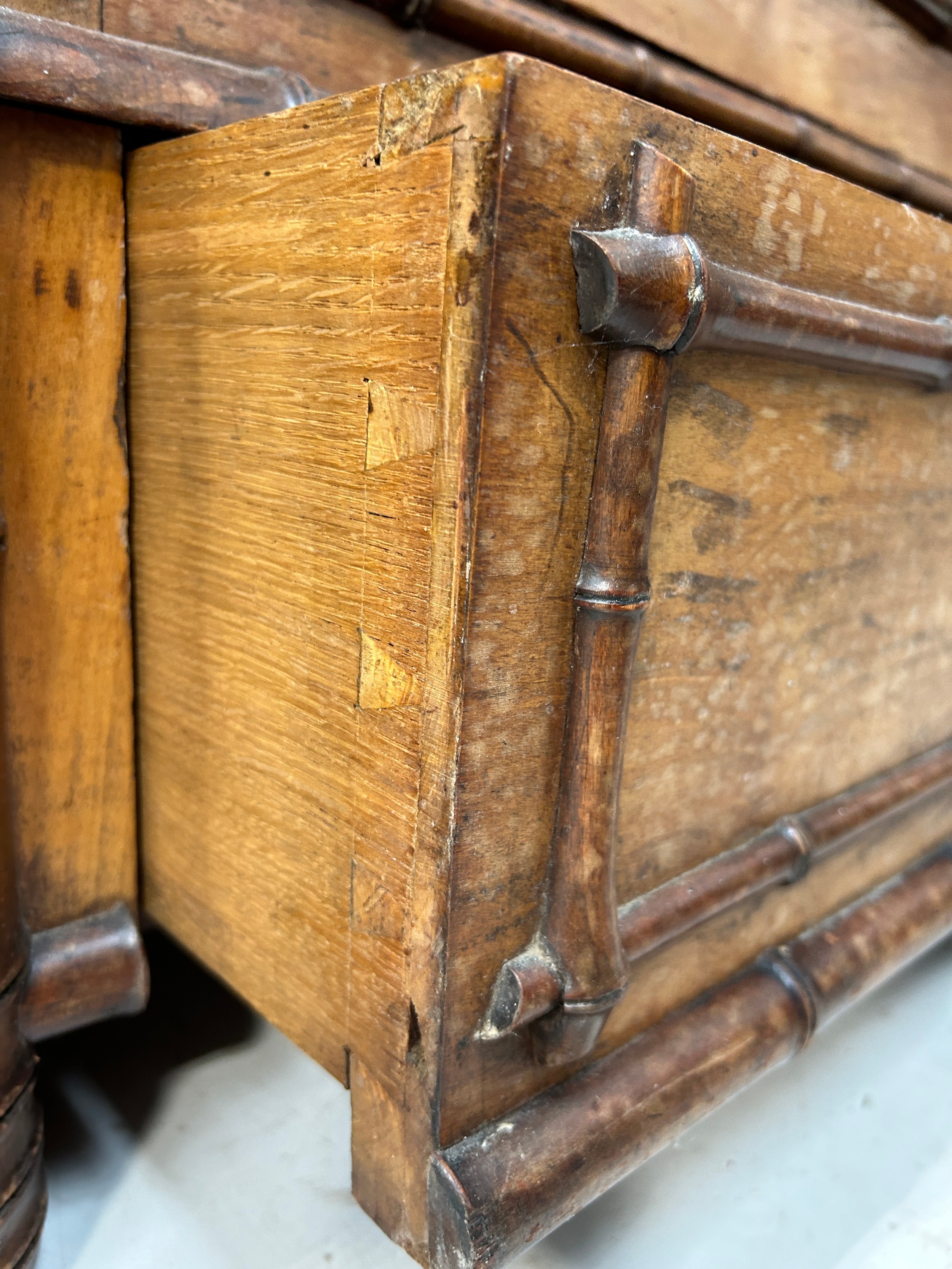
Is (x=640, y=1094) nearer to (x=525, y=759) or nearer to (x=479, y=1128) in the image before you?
(x=479, y=1128)

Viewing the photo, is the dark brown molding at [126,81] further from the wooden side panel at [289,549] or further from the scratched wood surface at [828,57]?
the scratched wood surface at [828,57]

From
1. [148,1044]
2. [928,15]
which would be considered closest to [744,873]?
[148,1044]

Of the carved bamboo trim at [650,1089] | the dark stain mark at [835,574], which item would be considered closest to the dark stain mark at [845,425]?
the dark stain mark at [835,574]

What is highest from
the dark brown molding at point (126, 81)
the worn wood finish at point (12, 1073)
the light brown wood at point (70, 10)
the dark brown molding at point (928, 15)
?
the dark brown molding at point (928, 15)

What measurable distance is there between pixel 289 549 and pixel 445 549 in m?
0.18

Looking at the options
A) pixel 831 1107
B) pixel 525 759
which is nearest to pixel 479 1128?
pixel 525 759

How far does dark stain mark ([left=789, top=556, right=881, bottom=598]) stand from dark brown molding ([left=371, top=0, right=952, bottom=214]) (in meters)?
0.47

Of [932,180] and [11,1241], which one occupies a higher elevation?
[932,180]

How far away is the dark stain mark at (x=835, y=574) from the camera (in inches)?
31.1

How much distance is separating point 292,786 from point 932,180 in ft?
4.67

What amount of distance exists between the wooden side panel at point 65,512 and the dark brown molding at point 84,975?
21 mm

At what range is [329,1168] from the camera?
2.98 feet

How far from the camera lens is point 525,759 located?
1.94 feet

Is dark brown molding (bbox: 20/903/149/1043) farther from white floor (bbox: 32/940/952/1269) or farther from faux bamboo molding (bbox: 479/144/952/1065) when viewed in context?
faux bamboo molding (bbox: 479/144/952/1065)
